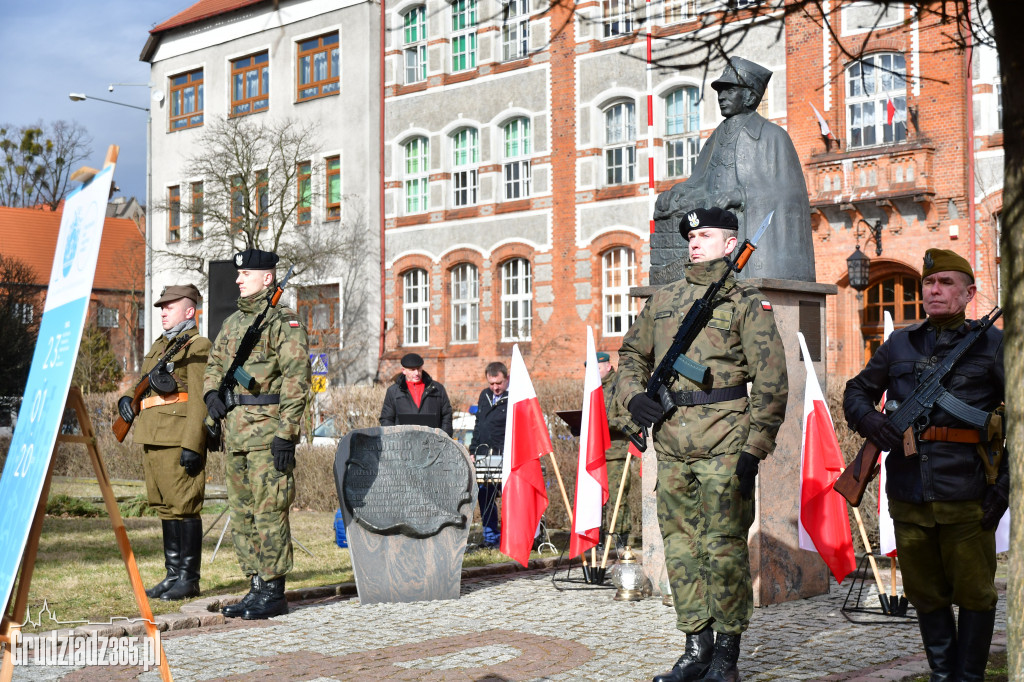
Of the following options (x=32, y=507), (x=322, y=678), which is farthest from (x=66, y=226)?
(x=322, y=678)

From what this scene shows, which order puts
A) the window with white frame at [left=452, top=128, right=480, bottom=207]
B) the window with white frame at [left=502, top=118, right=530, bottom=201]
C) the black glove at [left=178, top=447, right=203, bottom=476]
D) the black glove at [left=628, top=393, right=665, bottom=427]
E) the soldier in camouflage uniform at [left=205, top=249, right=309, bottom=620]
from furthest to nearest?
the window with white frame at [left=452, top=128, right=480, bottom=207] → the window with white frame at [left=502, top=118, right=530, bottom=201] → the black glove at [left=178, top=447, right=203, bottom=476] → the soldier in camouflage uniform at [left=205, top=249, right=309, bottom=620] → the black glove at [left=628, top=393, right=665, bottom=427]

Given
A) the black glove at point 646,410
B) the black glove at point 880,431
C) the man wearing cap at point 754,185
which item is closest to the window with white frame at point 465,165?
the man wearing cap at point 754,185

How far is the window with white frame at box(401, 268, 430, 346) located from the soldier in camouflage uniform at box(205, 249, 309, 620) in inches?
1008

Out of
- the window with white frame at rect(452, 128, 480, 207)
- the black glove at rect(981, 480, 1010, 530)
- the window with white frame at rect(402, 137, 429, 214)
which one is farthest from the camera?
the window with white frame at rect(402, 137, 429, 214)

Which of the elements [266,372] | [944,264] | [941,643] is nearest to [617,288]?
[266,372]

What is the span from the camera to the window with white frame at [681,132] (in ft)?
92.8

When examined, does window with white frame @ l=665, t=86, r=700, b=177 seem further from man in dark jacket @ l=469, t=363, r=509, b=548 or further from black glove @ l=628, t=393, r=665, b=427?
black glove @ l=628, t=393, r=665, b=427

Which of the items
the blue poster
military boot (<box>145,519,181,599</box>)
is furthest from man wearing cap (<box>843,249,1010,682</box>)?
military boot (<box>145,519,181,599</box>)

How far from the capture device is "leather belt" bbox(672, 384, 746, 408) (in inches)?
242

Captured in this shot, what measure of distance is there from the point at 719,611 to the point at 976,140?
19854 millimetres

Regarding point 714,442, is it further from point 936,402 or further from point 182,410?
point 182,410

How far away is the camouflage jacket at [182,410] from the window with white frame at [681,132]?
20614 millimetres

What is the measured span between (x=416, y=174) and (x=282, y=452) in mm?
26834

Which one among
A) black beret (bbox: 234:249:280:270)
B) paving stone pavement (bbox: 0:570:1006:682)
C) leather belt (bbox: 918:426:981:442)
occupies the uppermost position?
black beret (bbox: 234:249:280:270)
